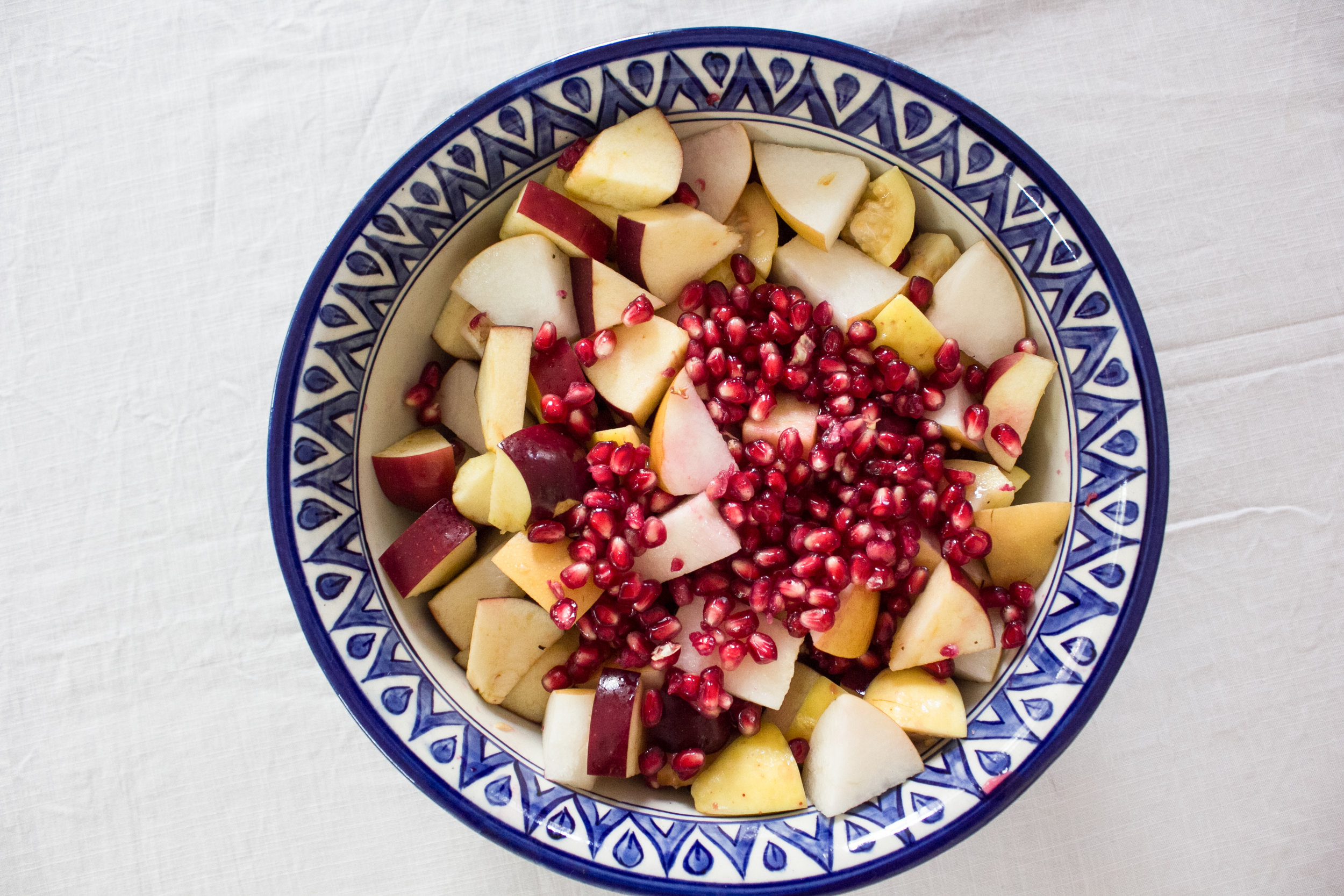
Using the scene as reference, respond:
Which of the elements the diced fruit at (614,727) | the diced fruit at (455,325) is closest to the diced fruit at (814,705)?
the diced fruit at (614,727)

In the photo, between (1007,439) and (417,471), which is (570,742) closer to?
(417,471)

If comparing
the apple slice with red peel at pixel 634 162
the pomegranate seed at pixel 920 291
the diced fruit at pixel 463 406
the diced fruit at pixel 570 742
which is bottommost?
the diced fruit at pixel 570 742

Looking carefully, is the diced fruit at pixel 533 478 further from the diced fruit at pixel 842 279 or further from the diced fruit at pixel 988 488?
the diced fruit at pixel 988 488

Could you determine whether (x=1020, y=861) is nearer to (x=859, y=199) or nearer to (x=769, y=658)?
(x=769, y=658)

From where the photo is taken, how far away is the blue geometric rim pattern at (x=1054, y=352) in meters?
1.12

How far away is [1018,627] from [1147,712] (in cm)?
53

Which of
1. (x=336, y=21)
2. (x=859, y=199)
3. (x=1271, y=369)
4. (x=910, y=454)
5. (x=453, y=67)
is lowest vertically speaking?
(x=910, y=454)

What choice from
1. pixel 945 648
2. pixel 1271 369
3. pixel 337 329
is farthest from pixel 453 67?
pixel 1271 369

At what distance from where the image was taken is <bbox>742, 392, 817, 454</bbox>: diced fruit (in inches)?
49.8

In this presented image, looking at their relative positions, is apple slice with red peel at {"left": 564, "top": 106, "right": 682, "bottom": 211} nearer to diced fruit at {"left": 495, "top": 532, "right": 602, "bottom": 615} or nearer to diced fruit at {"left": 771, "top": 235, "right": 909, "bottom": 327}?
diced fruit at {"left": 771, "top": 235, "right": 909, "bottom": 327}

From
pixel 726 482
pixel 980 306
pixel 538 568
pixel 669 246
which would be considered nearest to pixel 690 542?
pixel 726 482

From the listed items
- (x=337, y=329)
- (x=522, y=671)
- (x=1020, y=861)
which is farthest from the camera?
(x=1020, y=861)

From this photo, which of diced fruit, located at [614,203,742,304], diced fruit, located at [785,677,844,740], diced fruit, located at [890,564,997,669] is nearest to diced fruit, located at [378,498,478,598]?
diced fruit, located at [614,203,742,304]

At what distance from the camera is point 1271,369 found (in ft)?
5.10
